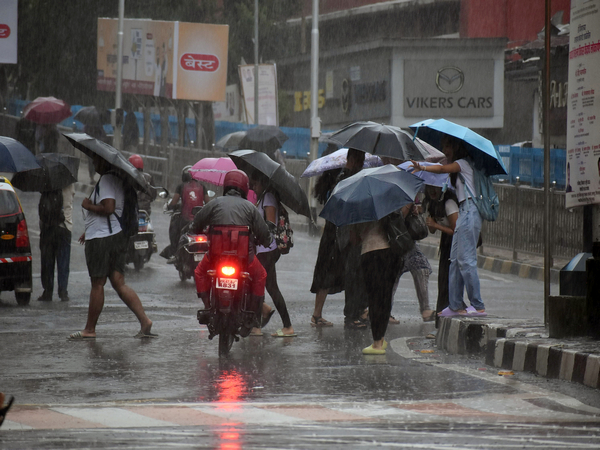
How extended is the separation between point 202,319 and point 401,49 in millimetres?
26526

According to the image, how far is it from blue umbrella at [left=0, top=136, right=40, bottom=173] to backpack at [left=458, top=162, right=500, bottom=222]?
4.87m

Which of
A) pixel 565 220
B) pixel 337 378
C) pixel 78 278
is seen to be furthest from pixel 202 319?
pixel 565 220

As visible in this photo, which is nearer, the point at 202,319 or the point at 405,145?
the point at 202,319

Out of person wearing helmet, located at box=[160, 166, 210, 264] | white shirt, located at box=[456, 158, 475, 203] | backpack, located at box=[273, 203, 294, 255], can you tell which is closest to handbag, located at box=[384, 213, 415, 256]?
white shirt, located at box=[456, 158, 475, 203]

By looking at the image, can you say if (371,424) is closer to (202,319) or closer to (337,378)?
(337,378)

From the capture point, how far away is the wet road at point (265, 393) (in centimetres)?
597

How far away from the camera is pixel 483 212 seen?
32.5 ft

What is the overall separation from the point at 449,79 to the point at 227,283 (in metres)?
26.9

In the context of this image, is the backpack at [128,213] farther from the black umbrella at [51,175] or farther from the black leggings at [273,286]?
the black umbrella at [51,175]

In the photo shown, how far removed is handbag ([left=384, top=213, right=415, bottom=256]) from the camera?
9.23 meters

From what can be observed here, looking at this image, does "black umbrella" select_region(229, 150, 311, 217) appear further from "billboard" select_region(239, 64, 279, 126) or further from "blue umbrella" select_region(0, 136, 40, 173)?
"billboard" select_region(239, 64, 279, 126)

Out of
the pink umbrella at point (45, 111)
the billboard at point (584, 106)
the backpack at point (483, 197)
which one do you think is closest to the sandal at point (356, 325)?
the backpack at point (483, 197)

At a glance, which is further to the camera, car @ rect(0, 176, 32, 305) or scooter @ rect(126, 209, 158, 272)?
scooter @ rect(126, 209, 158, 272)

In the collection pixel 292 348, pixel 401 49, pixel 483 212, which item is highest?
pixel 401 49
